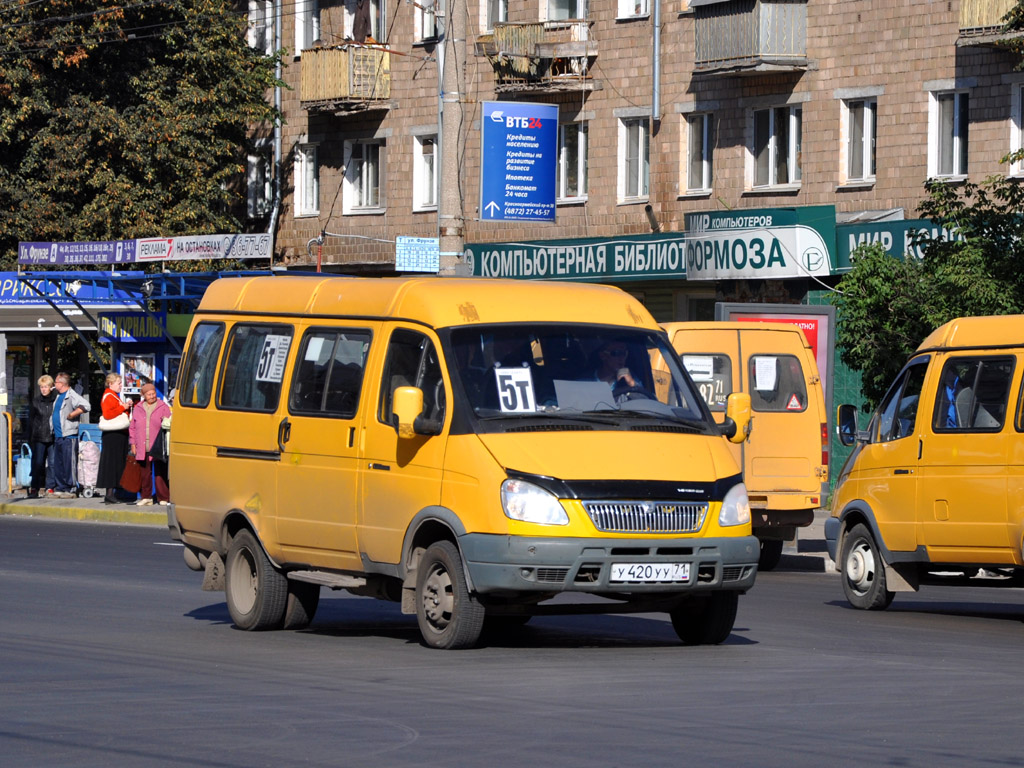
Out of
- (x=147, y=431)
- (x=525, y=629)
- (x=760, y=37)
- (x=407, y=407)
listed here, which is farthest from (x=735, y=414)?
(x=760, y=37)

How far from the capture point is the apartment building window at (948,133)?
32125mm

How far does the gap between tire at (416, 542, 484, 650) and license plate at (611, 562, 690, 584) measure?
2.73ft

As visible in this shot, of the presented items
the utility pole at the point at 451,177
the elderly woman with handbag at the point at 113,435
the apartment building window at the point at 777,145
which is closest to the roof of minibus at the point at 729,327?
the utility pole at the point at 451,177

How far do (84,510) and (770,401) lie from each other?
1163 cm

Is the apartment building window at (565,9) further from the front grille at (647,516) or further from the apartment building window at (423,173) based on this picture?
the front grille at (647,516)

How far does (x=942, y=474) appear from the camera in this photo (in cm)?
1472

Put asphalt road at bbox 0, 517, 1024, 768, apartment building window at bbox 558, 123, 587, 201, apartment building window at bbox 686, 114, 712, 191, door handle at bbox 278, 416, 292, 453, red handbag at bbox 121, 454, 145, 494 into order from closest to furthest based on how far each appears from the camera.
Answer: asphalt road at bbox 0, 517, 1024, 768
door handle at bbox 278, 416, 292, 453
red handbag at bbox 121, 454, 145, 494
apartment building window at bbox 686, 114, 712, 191
apartment building window at bbox 558, 123, 587, 201

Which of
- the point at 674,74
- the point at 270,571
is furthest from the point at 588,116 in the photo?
the point at 270,571

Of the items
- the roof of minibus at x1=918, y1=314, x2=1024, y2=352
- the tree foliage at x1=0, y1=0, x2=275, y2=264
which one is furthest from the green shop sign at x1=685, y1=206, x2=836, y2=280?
the roof of minibus at x1=918, y1=314, x2=1024, y2=352

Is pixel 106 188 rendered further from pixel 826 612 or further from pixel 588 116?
pixel 826 612

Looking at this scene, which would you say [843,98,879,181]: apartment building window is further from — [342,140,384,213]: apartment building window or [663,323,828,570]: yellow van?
[663,323,828,570]: yellow van

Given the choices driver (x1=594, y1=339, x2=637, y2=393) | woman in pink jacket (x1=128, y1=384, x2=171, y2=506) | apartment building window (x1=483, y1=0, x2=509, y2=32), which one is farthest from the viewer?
apartment building window (x1=483, y1=0, x2=509, y2=32)

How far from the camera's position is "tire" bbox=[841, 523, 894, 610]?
1546 cm

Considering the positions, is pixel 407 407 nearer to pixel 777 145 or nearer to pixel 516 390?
pixel 516 390
